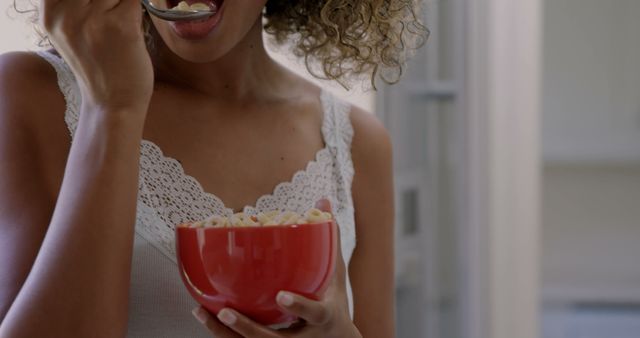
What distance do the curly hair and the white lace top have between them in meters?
0.21

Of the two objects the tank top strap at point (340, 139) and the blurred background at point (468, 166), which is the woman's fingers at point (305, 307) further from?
the blurred background at point (468, 166)

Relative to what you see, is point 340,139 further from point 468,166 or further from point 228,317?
point 468,166

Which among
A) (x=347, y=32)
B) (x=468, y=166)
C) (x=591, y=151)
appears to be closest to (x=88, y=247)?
(x=347, y=32)

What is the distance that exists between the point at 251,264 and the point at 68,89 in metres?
0.30

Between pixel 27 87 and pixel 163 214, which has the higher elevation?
pixel 27 87

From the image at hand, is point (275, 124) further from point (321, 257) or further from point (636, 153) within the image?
point (636, 153)

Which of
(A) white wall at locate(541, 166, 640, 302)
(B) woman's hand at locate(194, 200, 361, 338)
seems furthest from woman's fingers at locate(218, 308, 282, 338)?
(A) white wall at locate(541, 166, 640, 302)

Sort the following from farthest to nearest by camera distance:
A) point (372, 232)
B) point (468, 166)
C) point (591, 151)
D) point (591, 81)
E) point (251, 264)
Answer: point (591, 151) → point (591, 81) → point (468, 166) → point (372, 232) → point (251, 264)

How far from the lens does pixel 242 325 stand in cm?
62

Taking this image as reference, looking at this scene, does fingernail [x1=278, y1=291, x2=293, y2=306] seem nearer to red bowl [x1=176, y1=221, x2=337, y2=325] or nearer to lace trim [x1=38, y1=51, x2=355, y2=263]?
red bowl [x1=176, y1=221, x2=337, y2=325]

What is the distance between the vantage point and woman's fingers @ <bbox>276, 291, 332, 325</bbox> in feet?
2.00

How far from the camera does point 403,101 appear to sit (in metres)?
1.71

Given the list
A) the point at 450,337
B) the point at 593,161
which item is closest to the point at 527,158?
the point at 450,337

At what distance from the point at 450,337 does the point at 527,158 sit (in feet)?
1.30
